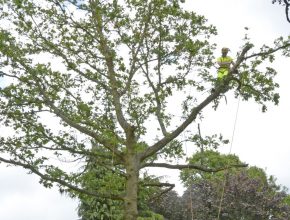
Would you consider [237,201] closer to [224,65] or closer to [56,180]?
[224,65]

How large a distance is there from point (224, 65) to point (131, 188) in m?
3.36

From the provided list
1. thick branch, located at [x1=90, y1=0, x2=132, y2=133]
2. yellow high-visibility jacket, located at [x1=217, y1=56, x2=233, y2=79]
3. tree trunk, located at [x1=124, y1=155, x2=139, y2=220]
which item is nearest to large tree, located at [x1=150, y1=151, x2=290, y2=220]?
thick branch, located at [x1=90, y1=0, x2=132, y2=133]

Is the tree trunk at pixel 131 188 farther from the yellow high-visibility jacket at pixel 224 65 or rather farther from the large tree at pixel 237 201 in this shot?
the large tree at pixel 237 201

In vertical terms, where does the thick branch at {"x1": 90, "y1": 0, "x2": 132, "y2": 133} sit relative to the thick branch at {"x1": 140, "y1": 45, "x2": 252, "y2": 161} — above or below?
above

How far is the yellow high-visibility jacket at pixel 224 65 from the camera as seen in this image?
39.7ft

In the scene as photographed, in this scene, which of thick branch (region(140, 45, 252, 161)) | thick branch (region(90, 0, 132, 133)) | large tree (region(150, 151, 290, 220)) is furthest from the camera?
large tree (region(150, 151, 290, 220))

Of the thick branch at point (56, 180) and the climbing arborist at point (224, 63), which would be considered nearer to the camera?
the thick branch at point (56, 180)

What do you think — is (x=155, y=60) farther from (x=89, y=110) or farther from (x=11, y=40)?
(x=11, y=40)

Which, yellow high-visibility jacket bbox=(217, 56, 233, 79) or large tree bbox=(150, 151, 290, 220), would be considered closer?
yellow high-visibility jacket bbox=(217, 56, 233, 79)

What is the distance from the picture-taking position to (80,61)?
13.6m

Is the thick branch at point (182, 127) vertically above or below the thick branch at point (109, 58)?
below

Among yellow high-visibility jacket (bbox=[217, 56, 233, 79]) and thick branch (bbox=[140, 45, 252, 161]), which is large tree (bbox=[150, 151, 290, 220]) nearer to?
thick branch (bbox=[140, 45, 252, 161])

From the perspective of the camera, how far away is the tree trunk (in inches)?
469

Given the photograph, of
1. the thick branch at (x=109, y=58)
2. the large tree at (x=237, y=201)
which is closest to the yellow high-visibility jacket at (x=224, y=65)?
the thick branch at (x=109, y=58)
